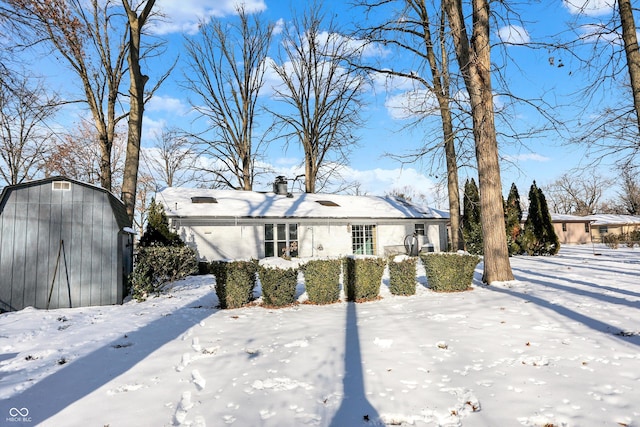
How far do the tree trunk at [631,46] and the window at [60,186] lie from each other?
12.7 metres

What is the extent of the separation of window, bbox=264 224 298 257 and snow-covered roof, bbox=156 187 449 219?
758 mm

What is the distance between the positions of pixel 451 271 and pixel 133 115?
1120 cm

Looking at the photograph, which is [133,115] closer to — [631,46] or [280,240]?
[280,240]

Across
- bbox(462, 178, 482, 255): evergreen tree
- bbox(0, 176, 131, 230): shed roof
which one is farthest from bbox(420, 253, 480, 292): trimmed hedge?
bbox(462, 178, 482, 255): evergreen tree

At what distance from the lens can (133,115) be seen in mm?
12078

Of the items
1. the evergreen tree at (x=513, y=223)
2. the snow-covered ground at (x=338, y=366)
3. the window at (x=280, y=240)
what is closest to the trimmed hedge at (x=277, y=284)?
the snow-covered ground at (x=338, y=366)

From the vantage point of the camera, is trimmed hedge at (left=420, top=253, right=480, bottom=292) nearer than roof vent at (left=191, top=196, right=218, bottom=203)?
Yes

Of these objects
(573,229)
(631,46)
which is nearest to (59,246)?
(631,46)

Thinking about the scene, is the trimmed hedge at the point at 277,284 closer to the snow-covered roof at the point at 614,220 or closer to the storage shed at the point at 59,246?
the storage shed at the point at 59,246

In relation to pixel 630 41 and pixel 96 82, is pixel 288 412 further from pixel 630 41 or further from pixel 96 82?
pixel 96 82

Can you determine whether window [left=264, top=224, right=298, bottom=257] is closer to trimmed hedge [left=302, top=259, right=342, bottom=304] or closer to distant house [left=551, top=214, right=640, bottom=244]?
trimmed hedge [left=302, top=259, right=342, bottom=304]

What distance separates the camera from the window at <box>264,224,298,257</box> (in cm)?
1761

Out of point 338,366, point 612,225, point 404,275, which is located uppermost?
point 612,225

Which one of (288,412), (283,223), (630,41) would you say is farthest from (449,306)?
(283,223)
